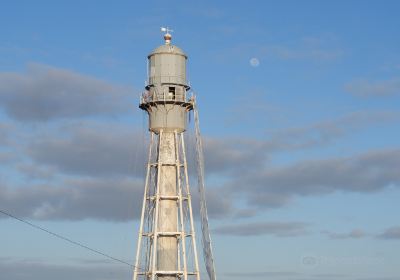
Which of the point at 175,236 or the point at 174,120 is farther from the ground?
the point at 174,120

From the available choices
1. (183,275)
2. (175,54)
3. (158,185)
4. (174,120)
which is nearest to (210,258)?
(183,275)

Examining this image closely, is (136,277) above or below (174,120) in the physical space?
below

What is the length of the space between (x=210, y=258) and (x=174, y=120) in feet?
53.8

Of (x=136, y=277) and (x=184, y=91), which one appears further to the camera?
(x=184, y=91)

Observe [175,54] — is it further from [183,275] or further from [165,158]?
[183,275]

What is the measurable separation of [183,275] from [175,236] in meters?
4.45

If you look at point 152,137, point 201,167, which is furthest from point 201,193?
point 152,137

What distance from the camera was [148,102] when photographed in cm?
9338

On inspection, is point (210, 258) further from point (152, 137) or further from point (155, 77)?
point (155, 77)

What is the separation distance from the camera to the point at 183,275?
8925 centimetres

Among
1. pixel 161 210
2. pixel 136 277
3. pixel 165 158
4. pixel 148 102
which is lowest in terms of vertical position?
pixel 136 277

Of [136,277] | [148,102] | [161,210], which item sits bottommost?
[136,277]

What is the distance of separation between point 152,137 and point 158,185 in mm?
6408

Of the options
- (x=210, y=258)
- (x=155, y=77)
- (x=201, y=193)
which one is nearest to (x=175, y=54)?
(x=155, y=77)
